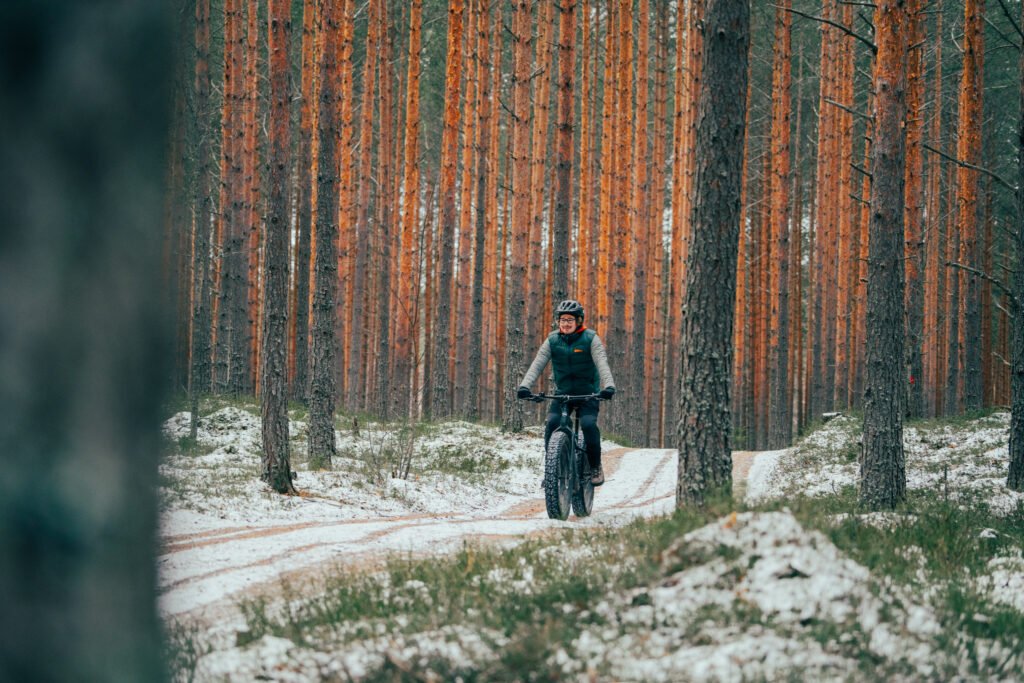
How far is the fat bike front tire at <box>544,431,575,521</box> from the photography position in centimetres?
750

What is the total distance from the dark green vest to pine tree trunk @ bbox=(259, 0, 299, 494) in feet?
10.6

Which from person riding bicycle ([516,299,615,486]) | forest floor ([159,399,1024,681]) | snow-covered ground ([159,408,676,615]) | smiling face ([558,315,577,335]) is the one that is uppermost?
smiling face ([558,315,577,335])

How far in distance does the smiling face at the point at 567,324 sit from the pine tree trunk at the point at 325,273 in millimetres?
4259

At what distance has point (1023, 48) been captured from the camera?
31.5 ft

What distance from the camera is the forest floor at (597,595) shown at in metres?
3.47

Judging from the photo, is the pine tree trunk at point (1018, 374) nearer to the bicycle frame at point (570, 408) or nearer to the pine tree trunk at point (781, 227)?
the bicycle frame at point (570, 408)

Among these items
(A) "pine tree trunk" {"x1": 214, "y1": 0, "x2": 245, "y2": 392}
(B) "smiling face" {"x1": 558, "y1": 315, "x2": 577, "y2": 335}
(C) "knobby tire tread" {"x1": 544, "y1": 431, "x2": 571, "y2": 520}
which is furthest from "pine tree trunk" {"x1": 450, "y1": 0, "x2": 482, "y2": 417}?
(C) "knobby tire tread" {"x1": 544, "y1": 431, "x2": 571, "y2": 520}

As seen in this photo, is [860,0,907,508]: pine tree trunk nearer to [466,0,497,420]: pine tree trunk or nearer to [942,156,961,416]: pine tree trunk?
[466,0,497,420]: pine tree trunk

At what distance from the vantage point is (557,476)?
754cm

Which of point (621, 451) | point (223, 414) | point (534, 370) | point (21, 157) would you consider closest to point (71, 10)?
point (21, 157)

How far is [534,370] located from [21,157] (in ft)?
21.8

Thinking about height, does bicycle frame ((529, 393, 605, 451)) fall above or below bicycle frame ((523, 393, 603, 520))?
above

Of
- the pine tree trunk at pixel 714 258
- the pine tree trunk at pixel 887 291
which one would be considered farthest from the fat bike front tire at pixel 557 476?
the pine tree trunk at pixel 887 291

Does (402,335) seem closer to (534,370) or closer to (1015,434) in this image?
(534,370)
